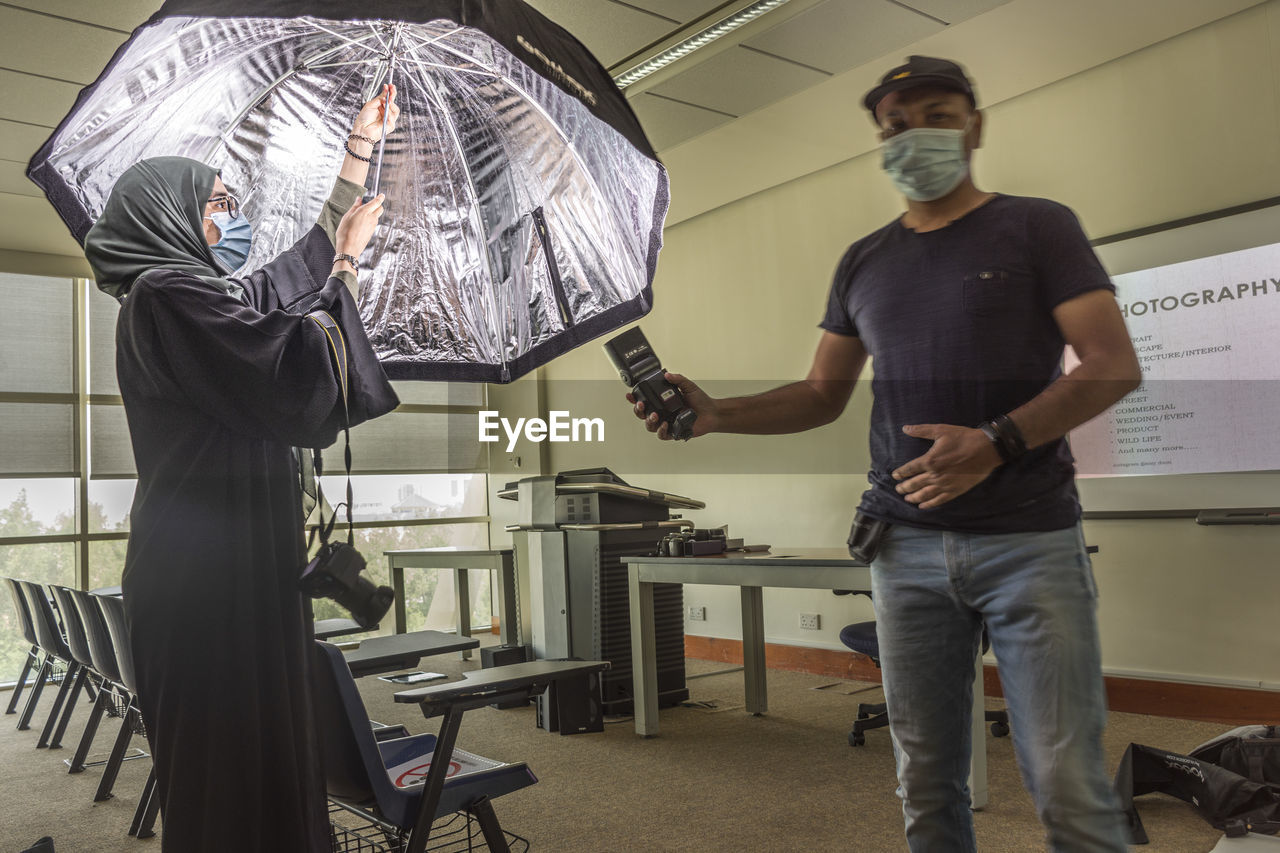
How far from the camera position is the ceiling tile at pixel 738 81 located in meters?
4.27

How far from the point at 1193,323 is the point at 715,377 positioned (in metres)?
2.98

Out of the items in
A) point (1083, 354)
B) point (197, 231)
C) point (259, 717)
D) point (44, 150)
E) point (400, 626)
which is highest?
point (44, 150)

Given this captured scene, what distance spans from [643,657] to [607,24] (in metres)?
2.74

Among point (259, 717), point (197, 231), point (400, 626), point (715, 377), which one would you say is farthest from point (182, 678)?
point (400, 626)

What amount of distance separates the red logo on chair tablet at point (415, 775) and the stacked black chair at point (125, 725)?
1.12m

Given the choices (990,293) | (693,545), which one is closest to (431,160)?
(990,293)

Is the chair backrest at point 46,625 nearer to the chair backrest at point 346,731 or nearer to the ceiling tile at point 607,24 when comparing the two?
the chair backrest at point 346,731

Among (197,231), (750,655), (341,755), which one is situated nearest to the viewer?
(197,231)

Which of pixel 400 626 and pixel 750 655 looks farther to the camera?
pixel 400 626

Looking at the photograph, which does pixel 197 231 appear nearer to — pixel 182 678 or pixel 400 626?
pixel 182 678

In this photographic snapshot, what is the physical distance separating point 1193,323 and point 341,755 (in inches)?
151

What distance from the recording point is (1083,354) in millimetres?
1300

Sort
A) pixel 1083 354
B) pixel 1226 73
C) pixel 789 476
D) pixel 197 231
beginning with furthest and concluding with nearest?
pixel 789 476 → pixel 1226 73 → pixel 197 231 → pixel 1083 354

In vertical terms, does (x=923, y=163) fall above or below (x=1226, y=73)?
below
